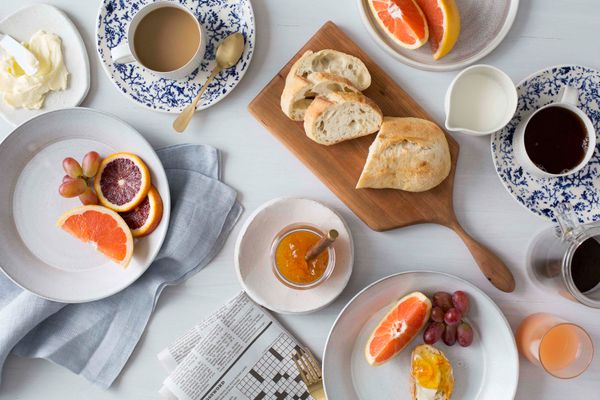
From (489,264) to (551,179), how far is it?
23 centimetres

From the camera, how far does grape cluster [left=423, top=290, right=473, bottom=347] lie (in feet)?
3.70

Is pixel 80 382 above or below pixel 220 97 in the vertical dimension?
below

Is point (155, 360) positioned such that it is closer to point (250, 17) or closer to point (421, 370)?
point (421, 370)

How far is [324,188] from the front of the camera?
3.94 ft

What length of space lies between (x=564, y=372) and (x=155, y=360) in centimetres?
86

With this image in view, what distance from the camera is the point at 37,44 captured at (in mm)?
1178

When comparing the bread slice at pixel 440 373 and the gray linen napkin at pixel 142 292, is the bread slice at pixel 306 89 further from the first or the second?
the bread slice at pixel 440 373

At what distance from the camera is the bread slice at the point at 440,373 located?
3.63ft

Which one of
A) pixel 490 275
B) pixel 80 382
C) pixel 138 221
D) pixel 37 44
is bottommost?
pixel 80 382

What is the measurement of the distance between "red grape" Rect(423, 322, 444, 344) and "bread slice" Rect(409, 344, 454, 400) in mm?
13

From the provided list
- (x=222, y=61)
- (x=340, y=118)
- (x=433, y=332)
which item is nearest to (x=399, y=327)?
(x=433, y=332)

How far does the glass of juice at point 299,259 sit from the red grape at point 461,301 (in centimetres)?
26

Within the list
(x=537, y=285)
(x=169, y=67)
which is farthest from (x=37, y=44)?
(x=537, y=285)

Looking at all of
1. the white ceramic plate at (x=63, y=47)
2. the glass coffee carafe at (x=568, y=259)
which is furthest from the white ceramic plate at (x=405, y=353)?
the white ceramic plate at (x=63, y=47)
